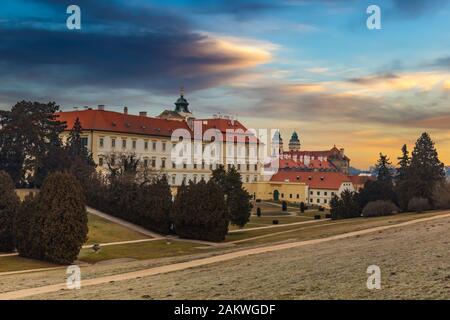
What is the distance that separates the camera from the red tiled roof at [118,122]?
94.3m

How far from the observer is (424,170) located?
73938 millimetres

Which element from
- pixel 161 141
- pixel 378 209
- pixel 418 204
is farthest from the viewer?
pixel 161 141

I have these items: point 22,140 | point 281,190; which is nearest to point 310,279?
point 22,140

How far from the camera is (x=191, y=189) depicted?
49.6 m

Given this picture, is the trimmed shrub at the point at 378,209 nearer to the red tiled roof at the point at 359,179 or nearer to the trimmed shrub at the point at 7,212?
the trimmed shrub at the point at 7,212

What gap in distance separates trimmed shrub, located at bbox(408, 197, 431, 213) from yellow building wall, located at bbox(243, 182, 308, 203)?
49.5 meters

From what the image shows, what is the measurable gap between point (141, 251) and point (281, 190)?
272 feet

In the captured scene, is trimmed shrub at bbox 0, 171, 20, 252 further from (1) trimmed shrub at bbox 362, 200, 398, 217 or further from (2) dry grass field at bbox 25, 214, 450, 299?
(1) trimmed shrub at bbox 362, 200, 398, 217

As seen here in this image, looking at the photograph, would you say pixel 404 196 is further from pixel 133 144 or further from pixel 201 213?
pixel 133 144

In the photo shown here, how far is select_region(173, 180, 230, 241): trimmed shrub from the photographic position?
154 feet

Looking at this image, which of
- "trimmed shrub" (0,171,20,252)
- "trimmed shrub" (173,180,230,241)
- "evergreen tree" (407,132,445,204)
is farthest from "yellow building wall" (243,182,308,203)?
"trimmed shrub" (0,171,20,252)

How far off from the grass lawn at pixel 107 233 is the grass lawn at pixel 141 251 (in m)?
3.40
